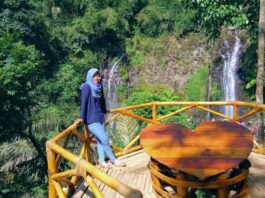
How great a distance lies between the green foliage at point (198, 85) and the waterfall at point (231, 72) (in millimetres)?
1151

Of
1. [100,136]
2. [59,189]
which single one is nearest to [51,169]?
[59,189]

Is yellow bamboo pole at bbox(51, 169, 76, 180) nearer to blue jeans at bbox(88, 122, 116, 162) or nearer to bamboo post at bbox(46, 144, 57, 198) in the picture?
bamboo post at bbox(46, 144, 57, 198)

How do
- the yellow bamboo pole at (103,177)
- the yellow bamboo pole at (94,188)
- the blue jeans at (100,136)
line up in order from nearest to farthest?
1. the yellow bamboo pole at (103,177)
2. the yellow bamboo pole at (94,188)
3. the blue jeans at (100,136)

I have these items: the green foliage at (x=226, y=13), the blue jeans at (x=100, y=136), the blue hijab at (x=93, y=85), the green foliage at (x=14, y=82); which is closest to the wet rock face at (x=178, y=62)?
the green foliage at (x=226, y=13)

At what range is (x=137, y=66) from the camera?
22578mm

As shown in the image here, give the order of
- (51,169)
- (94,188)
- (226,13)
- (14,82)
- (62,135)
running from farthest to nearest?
(14,82) < (226,13) < (62,135) < (51,169) < (94,188)

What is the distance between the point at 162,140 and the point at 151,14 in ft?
65.7

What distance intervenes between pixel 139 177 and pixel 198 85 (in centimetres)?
1576

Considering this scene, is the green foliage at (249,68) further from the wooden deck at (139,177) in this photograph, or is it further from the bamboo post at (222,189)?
the bamboo post at (222,189)

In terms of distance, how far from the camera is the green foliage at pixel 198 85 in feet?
65.9

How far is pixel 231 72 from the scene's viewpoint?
1948 cm

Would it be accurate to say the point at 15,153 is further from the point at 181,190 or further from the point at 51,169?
the point at 181,190

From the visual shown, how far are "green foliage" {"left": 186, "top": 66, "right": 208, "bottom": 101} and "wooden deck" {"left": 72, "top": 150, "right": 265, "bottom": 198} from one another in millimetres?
14294

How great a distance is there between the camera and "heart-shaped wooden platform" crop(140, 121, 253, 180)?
337 cm
